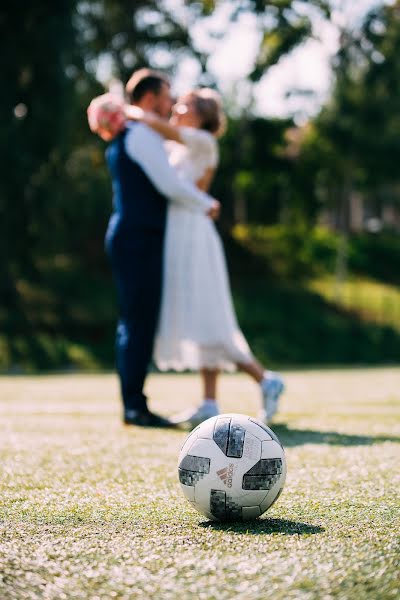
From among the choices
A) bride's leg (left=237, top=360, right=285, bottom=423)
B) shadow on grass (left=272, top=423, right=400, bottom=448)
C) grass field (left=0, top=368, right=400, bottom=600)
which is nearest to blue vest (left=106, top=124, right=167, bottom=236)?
bride's leg (left=237, top=360, right=285, bottom=423)

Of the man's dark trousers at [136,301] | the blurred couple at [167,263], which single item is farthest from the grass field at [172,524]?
the blurred couple at [167,263]

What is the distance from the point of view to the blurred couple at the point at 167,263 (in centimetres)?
545

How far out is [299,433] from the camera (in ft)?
17.4

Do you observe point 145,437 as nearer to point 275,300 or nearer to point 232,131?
point 275,300

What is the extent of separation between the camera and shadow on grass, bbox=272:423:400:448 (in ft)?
15.9

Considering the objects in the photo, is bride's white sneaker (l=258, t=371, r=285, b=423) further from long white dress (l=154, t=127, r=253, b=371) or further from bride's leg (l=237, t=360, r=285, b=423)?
long white dress (l=154, t=127, r=253, b=371)

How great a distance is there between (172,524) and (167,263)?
9.65ft

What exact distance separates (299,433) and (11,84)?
15.4 metres

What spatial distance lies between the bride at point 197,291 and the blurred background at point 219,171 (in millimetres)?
5677

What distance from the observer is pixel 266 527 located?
2738 mm

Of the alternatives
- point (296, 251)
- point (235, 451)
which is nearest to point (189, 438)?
point (235, 451)

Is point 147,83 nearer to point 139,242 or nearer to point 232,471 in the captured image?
point 139,242

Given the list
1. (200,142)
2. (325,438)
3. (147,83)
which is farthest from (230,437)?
(147,83)

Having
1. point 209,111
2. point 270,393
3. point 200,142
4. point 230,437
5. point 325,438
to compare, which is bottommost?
point 325,438
